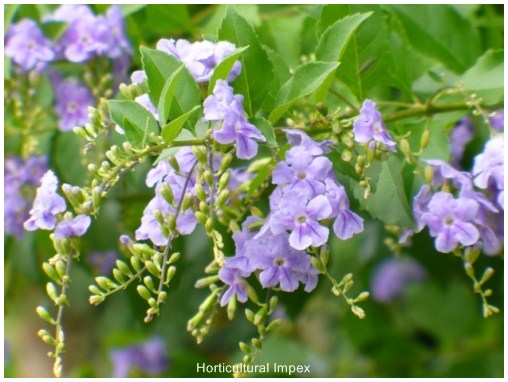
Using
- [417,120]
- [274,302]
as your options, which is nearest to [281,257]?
[274,302]

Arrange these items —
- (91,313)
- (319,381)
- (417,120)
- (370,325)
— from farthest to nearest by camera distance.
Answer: (91,313) → (370,325) → (319,381) → (417,120)

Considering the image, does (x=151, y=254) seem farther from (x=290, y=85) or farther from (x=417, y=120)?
(x=417, y=120)

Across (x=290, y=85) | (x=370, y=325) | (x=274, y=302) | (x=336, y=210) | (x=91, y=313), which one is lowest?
(x=91, y=313)

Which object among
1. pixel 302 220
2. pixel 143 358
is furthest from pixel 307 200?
pixel 143 358

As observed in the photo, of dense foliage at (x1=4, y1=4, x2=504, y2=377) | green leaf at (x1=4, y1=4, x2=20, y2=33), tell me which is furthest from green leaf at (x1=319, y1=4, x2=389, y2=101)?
green leaf at (x1=4, y1=4, x2=20, y2=33)

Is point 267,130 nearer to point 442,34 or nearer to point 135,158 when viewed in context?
point 135,158

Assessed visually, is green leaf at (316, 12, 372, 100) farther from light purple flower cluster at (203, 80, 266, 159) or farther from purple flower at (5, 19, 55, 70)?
purple flower at (5, 19, 55, 70)
